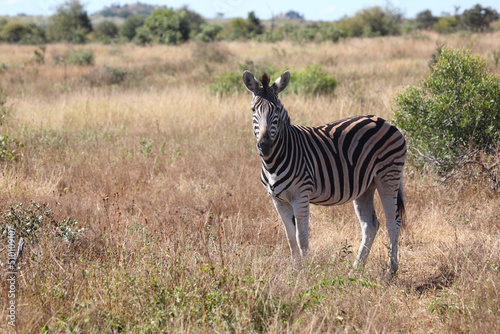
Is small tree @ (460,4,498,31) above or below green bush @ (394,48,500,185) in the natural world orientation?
above

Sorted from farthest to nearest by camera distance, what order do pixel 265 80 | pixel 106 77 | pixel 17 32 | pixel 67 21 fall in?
pixel 67 21
pixel 17 32
pixel 106 77
pixel 265 80

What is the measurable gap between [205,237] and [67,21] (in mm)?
50747

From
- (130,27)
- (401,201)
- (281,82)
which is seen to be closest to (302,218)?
(281,82)

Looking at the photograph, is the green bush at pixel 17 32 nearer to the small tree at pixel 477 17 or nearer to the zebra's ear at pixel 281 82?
the small tree at pixel 477 17

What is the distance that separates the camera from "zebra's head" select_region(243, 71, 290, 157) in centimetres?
396

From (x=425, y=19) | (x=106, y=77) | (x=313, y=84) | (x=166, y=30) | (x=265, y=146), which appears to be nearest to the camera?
(x=265, y=146)

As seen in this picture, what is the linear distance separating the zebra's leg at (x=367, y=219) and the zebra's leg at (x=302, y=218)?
862 mm

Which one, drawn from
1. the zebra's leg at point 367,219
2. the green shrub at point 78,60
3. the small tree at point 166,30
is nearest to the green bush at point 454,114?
the zebra's leg at point 367,219

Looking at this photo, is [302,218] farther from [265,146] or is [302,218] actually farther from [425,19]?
[425,19]

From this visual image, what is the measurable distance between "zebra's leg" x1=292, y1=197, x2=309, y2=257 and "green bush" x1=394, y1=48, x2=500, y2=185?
317 cm

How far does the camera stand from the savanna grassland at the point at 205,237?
11.1 ft

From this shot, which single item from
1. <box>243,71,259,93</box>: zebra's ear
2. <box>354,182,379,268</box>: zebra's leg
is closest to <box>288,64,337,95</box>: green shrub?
<box>354,182,379,268</box>: zebra's leg

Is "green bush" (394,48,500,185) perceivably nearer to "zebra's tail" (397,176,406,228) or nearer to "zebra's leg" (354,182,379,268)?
"zebra's tail" (397,176,406,228)

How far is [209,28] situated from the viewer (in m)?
38.8
